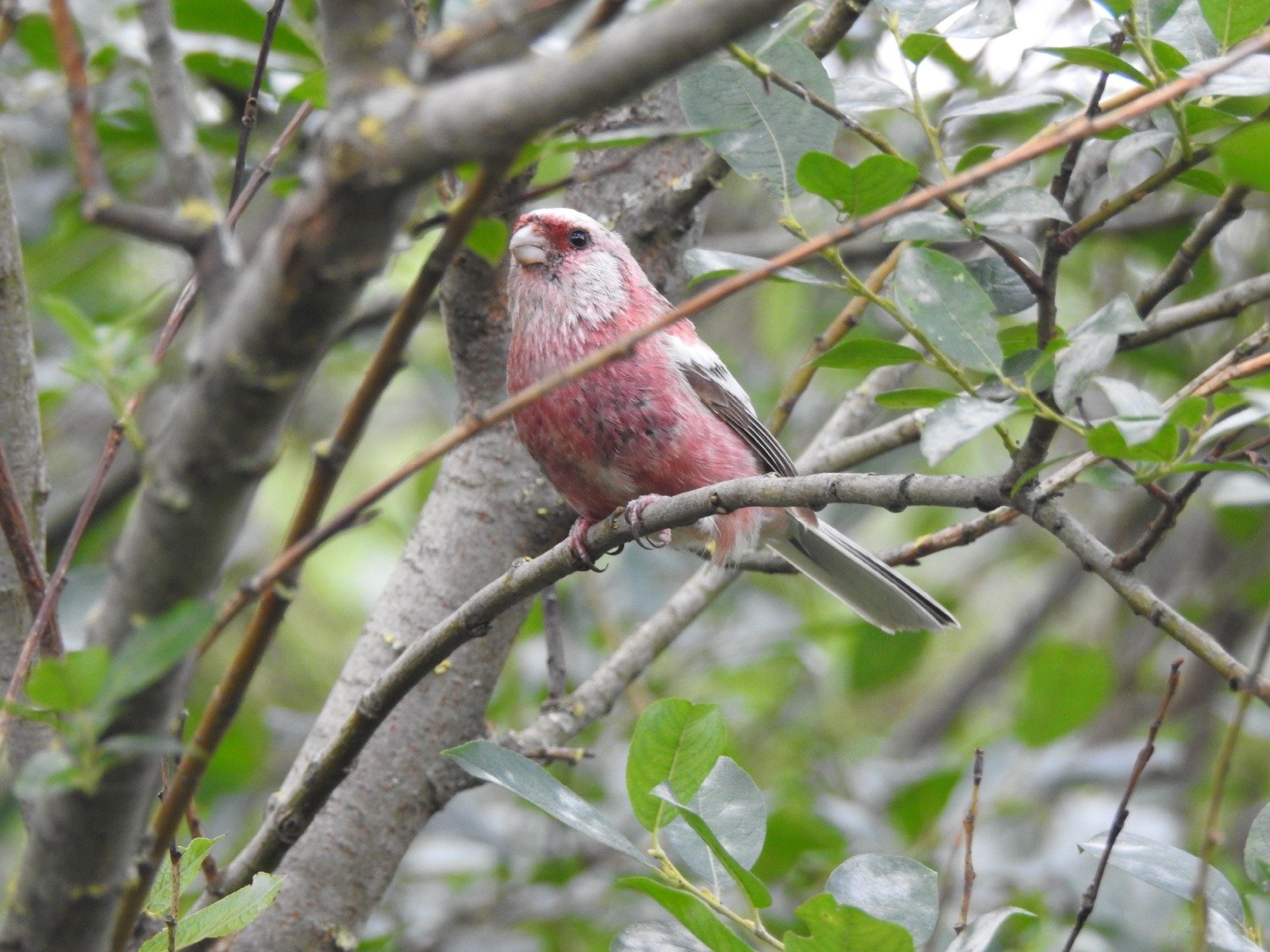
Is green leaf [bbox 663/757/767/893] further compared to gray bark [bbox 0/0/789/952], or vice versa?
green leaf [bbox 663/757/767/893]

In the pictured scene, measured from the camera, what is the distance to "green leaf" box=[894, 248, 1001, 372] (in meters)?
2.25

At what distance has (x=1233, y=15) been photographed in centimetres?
246

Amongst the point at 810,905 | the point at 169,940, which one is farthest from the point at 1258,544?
the point at 169,940

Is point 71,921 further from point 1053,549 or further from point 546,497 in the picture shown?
point 1053,549

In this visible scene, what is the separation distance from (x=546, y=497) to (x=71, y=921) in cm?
230

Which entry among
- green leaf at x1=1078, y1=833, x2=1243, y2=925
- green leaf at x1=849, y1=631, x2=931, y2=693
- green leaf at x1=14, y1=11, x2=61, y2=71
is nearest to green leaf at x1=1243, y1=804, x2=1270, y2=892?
green leaf at x1=1078, y1=833, x2=1243, y2=925

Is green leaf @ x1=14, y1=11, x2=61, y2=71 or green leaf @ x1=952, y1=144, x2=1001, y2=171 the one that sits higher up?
green leaf @ x1=14, y1=11, x2=61, y2=71

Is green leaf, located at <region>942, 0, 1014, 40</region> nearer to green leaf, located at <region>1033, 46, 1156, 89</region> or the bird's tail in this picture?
green leaf, located at <region>1033, 46, 1156, 89</region>

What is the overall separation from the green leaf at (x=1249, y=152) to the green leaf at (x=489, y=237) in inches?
39.5

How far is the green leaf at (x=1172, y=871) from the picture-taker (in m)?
2.41

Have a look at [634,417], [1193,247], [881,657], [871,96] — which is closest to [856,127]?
[871,96]

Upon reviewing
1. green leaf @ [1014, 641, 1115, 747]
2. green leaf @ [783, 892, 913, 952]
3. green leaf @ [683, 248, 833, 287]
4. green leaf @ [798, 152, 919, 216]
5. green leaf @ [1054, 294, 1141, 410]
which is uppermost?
green leaf @ [798, 152, 919, 216]

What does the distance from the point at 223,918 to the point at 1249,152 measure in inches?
80.9

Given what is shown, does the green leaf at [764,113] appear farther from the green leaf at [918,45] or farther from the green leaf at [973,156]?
the green leaf at [973,156]
